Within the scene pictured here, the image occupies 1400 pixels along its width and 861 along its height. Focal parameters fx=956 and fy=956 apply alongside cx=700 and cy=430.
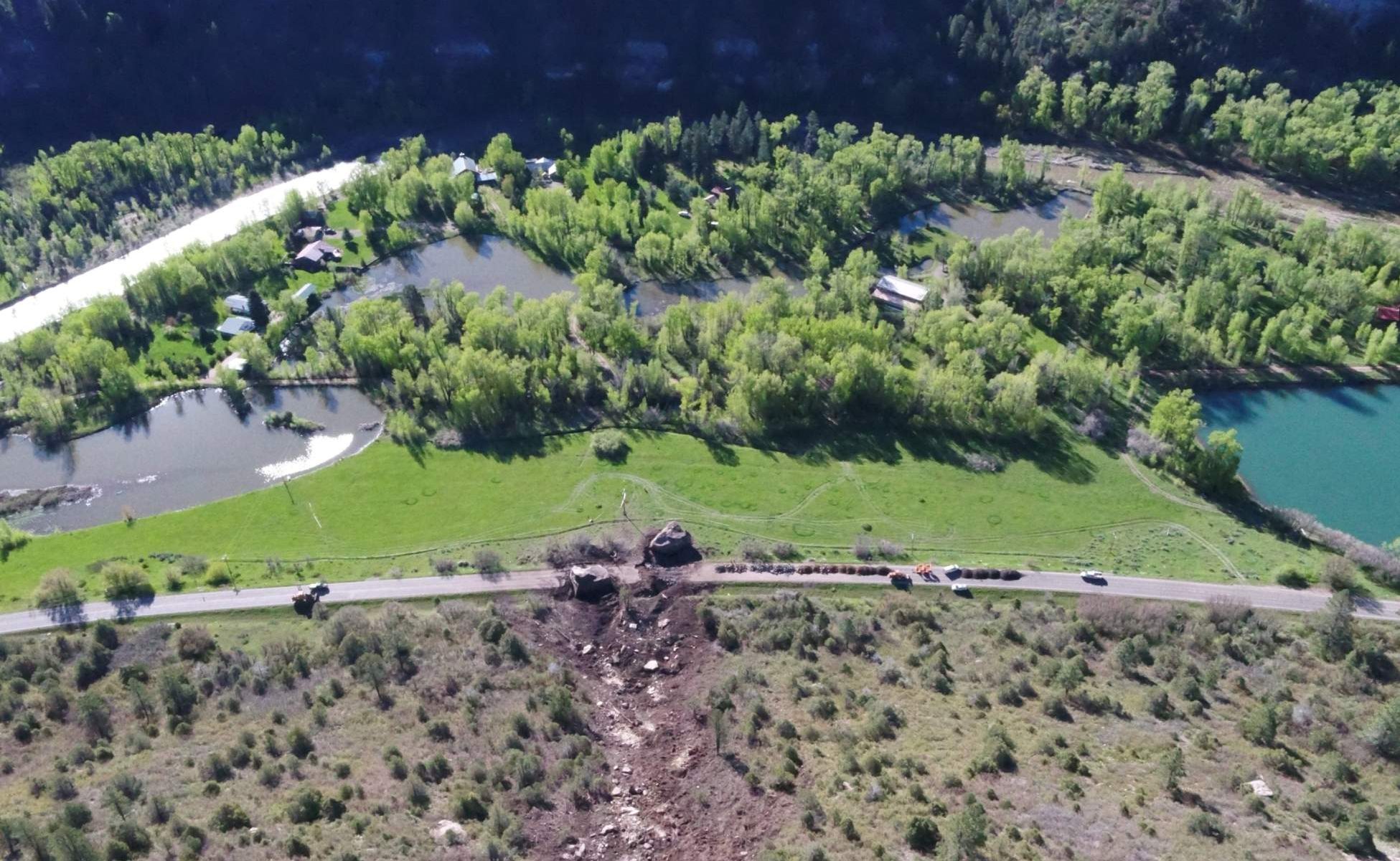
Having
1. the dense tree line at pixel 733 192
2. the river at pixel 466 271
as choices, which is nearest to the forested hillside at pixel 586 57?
the dense tree line at pixel 733 192

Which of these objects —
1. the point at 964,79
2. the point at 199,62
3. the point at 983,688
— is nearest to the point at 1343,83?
the point at 964,79

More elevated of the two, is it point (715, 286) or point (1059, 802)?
point (715, 286)

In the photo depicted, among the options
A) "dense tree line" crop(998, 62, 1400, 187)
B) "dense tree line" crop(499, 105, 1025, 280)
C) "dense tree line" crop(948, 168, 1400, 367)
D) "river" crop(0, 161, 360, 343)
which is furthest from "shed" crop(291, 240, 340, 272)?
"dense tree line" crop(998, 62, 1400, 187)

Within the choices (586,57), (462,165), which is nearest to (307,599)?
(462,165)

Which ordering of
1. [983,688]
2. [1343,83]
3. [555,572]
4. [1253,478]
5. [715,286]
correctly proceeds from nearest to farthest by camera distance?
[983,688] → [555,572] → [1253,478] → [715,286] → [1343,83]

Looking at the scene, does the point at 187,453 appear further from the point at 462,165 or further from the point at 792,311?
the point at 792,311

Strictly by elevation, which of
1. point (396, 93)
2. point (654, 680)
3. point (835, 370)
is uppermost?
point (396, 93)

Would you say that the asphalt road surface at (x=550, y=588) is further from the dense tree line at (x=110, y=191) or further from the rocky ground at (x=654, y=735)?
the dense tree line at (x=110, y=191)

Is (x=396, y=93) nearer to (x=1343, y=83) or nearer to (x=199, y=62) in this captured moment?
(x=199, y=62)
